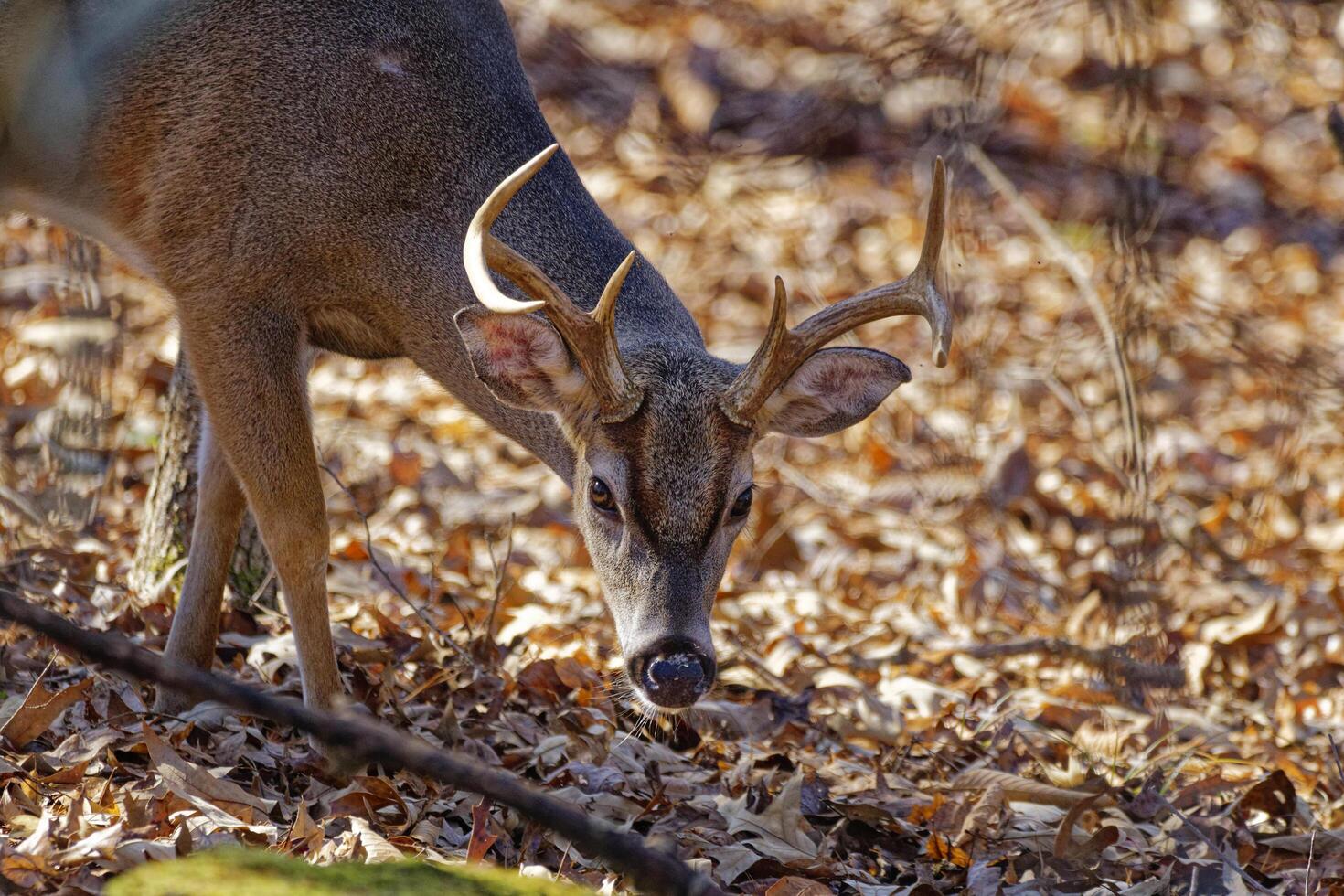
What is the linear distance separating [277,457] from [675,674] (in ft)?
5.42

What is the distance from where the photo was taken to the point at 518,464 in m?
9.29

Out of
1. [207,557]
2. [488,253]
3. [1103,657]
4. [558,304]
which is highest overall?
[488,253]

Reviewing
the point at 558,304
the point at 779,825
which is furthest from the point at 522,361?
the point at 779,825

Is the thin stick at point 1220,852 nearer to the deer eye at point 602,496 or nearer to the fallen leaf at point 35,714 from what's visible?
the deer eye at point 602,496

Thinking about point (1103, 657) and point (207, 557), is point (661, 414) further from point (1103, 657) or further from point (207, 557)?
point (1103, 657)

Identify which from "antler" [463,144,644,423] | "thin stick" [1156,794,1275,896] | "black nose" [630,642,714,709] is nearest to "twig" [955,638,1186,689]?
"thin stick" [1156,794,1275,896]

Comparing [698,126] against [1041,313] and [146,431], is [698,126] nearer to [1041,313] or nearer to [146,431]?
[1041,313]

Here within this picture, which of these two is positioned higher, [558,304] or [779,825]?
[558,304]

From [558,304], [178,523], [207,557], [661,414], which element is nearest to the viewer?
[558,304]

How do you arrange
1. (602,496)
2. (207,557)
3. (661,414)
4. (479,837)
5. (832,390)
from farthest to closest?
(207,557) < (832,390) < (602,496) < (661,414) < (479,837)

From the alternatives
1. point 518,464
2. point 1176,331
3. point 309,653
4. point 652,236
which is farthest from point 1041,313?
point 309,653

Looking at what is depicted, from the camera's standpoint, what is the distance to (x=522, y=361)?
5137 mm

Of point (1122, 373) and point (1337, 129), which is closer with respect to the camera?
point (1337, 129)

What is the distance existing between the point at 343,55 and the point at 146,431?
358 cm
